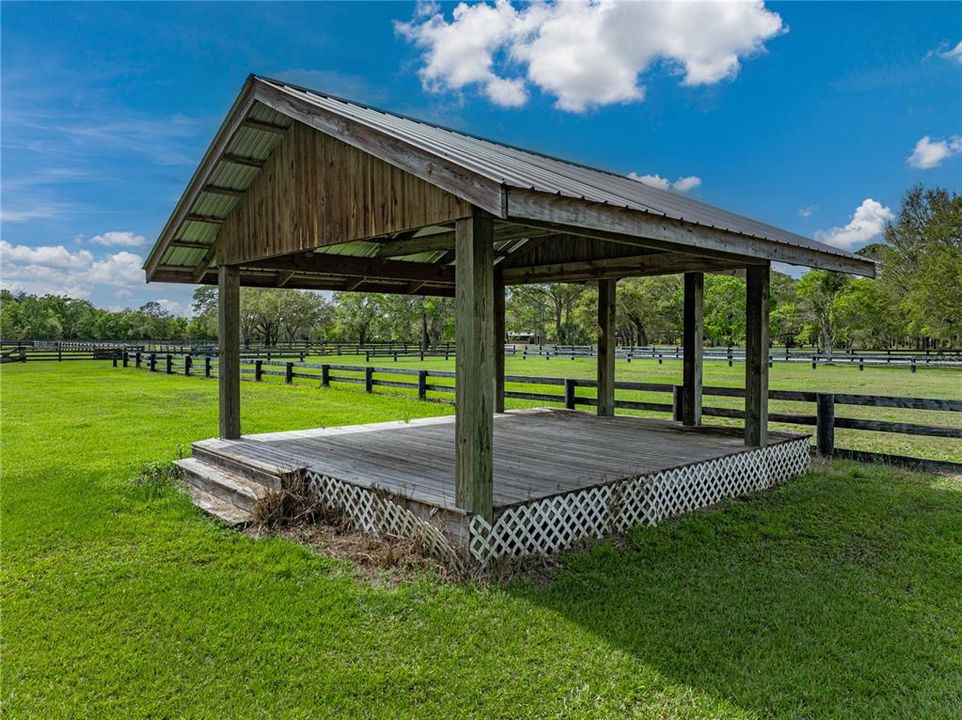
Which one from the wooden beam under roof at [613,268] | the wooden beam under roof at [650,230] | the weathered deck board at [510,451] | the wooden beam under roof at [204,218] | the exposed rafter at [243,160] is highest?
the exposed rafter at [243,160]

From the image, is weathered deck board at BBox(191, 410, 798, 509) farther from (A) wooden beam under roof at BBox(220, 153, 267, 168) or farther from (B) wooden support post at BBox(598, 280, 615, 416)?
(A) wooden beam under roof at BBox(220, 153, 267, 168)

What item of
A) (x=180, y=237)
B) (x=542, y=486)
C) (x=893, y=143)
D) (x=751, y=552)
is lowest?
(x=751, y=552)

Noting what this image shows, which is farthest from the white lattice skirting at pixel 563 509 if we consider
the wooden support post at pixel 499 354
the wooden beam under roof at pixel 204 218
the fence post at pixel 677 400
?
the wooden support post at pixel 499 354

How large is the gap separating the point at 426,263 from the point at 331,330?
231ft

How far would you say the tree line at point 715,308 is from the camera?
36.1 meters

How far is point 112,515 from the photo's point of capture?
6309 mm

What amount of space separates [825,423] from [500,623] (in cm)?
733

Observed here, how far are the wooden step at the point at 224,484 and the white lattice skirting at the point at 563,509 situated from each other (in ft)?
2.01

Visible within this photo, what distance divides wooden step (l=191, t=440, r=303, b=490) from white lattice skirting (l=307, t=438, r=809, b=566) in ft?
0.88

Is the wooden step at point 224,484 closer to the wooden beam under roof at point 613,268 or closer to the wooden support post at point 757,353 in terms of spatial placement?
the wooden beam under roof at point 613,268

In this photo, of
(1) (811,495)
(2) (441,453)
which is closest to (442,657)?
(2) (441,453)

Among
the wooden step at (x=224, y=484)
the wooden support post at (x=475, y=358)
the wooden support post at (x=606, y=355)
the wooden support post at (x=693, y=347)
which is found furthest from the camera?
the wooden support post at (x=606, y=355)

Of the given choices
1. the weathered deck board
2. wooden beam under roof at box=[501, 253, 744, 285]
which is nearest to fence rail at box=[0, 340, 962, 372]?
wooden beam under roof at box=[501, 253, 744, 285]

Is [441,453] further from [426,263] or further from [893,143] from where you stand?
[893,143]
